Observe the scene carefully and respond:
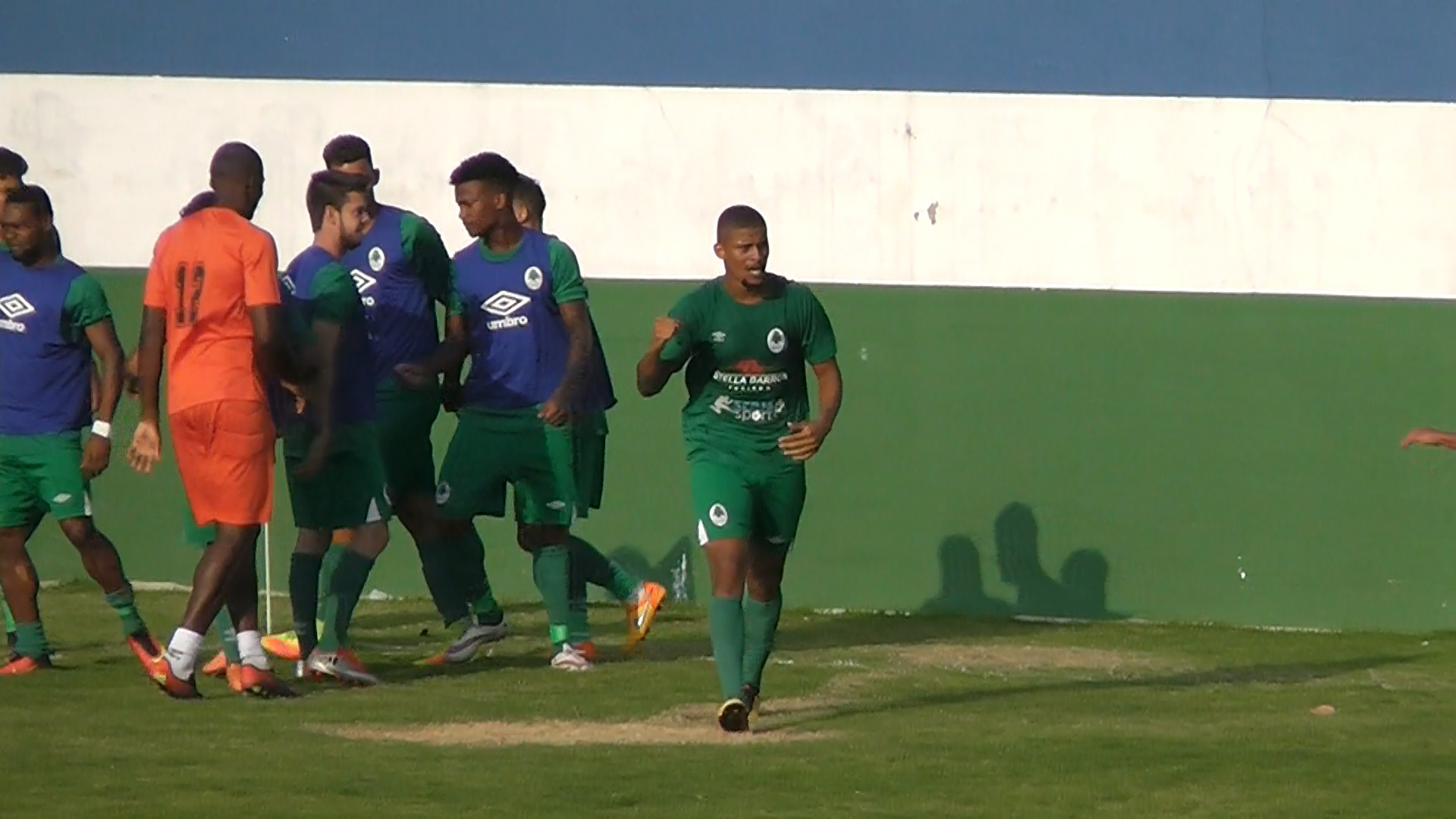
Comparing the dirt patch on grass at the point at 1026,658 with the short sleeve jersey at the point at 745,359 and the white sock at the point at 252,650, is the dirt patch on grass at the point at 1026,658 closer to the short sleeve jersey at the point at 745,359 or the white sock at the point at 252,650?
the short sleeve jersey at the point at 745,359

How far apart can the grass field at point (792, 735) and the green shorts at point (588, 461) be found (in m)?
0.80

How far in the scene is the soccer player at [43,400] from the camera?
11266 millimetres

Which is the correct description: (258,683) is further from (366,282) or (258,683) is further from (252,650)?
(366,282)

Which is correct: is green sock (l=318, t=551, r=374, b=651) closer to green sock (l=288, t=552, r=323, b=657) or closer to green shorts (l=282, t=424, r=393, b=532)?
green sock (l=288, t=552, r=323, b=657)

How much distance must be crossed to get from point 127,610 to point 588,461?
7.44ft

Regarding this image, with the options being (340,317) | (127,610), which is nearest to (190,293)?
(340,317)

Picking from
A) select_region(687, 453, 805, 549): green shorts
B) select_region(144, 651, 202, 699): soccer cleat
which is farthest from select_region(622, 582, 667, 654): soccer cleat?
select_region(144, 651, 202, 699): soccer cleat

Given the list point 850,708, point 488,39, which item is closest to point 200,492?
point 850,708

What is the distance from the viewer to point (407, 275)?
11742mm

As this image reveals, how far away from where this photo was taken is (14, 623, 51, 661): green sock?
37.8 feet

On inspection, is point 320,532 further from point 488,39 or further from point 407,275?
point 488,39

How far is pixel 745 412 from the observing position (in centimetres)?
1001

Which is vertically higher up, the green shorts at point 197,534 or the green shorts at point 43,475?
the green shorts at point 43,475

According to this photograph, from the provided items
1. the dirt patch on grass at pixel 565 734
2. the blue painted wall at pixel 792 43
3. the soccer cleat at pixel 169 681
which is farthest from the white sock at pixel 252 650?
the blue painted wall at pixel 792 43
